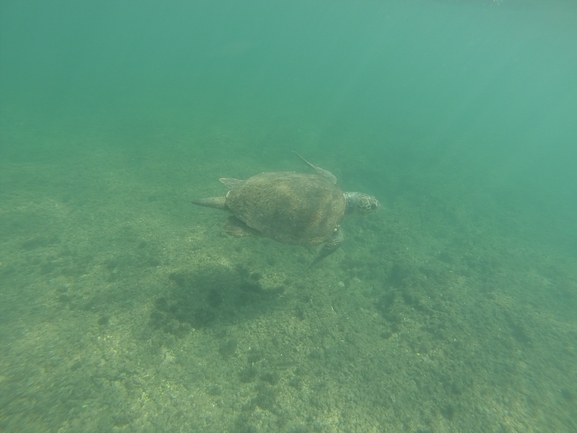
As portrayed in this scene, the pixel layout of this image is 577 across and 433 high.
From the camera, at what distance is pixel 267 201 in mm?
5445

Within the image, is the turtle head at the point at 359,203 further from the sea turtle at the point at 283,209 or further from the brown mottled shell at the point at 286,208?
the brown mottled shell at the point at 286,208

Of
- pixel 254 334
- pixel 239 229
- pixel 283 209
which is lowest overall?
pixel 254 334

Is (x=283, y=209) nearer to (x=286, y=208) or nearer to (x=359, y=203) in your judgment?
(x=286, y=208)

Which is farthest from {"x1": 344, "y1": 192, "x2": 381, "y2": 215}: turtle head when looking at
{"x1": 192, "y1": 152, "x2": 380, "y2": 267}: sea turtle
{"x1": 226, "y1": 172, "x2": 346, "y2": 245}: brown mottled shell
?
{"x1": 226, "y1": 172, "x2": 346, "y2": 245}: brown mottled shell

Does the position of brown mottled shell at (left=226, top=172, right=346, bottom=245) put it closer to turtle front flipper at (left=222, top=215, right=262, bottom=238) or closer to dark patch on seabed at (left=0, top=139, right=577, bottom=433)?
turtle front flipper at (left=222, top=215, right=262, bottom=238)

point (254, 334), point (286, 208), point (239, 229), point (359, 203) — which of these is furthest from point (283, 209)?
point (359, 203)

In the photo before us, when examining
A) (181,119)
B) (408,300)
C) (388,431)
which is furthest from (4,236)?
(181,119)

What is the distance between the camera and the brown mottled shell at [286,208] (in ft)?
17.7

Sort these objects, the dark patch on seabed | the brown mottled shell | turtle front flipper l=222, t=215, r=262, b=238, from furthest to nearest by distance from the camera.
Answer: turtle front flipper l=222, t=215, r=262, b=238, the brown mottled shell, the dark patch on seabed

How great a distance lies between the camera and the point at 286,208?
17.6ft

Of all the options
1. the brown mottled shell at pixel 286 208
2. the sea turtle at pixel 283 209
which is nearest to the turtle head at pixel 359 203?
the sea turtle at pixel 283 209

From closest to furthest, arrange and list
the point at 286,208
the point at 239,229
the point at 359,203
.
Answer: the point at 286,208, the point at 239,229, the point at 359,203

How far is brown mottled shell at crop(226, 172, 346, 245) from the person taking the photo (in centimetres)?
539

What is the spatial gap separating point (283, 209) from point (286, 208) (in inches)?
Result: 2.4
